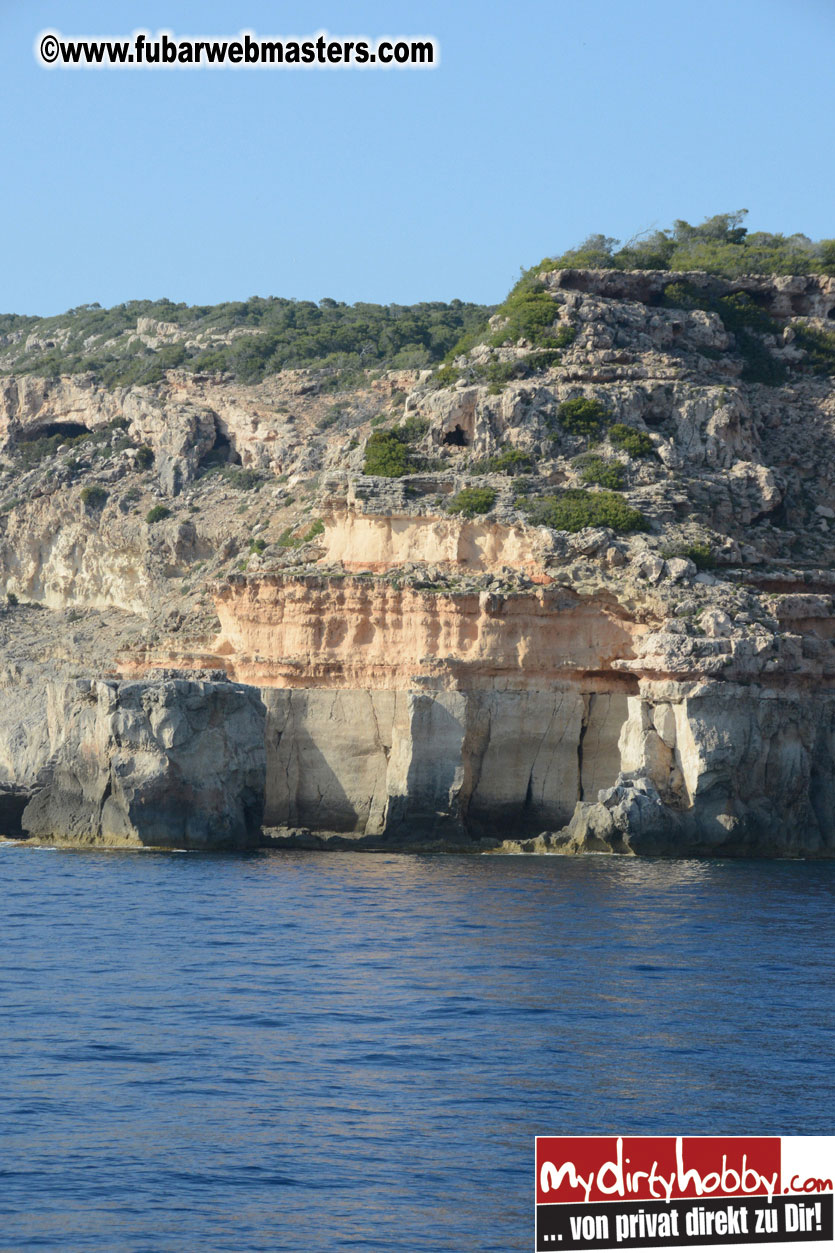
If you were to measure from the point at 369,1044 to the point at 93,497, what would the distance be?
54.8 metres

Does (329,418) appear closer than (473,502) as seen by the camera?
No

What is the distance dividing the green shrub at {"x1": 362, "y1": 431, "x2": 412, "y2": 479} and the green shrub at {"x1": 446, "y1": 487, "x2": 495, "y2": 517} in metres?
3.16

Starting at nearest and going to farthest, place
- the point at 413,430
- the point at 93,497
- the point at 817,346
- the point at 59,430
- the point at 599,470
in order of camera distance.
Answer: the point at 599,470
the point at 413,430
the point at 817,346
the point at 93,497
the point at 59,430

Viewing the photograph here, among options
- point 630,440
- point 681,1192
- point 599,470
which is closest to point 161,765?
point 599,470

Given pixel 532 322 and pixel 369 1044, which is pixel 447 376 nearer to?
pixel 532 322

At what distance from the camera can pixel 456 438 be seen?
183 ft

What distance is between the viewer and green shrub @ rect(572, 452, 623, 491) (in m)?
52.1

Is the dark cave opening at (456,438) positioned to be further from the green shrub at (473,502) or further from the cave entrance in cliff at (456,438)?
the green shrub at (473,502)

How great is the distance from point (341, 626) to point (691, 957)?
20868mm

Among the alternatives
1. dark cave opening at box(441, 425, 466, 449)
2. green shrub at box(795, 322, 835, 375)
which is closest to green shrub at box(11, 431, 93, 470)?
dark cave opening at box(441, 425, 466, 449)

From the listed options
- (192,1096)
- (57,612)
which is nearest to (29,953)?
(192,1096)

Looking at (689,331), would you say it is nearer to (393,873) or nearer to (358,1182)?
(393,873)

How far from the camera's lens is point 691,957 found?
102ft

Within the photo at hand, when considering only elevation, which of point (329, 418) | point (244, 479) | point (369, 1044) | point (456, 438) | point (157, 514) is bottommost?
point (369, 1044)
